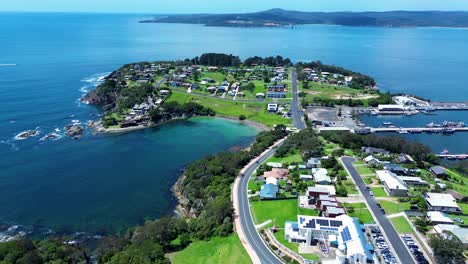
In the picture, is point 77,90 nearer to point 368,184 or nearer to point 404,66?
point 368,184

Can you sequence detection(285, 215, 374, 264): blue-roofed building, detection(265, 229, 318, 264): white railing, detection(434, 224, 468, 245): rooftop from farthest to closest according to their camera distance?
detection(434, 224, 468, 245): rooftop < detection(265, 229, 318, 264): white railing < detection(285, 215, 374, 264): blue-roofed building

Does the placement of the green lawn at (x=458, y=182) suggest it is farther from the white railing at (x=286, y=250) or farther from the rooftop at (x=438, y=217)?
the white railing at (x=286, y=250)

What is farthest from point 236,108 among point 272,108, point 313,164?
point 313,164

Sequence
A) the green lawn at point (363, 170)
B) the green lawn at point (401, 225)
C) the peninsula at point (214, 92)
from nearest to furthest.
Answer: the green lawn at point (401, 225) < the green lawn at point (363, 170) < the peninsula at point (214, 92)

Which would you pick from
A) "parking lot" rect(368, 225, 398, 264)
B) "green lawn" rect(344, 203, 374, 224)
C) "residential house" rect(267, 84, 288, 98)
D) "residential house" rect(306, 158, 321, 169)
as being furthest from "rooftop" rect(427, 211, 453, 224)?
"residential house" rect(267, 84, 288, 98)

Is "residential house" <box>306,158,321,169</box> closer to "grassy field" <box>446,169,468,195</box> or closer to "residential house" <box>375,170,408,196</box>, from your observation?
"residential house" <box>375,170,408,196</box>

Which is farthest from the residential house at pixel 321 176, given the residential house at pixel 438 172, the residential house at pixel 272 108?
the residential house at pixel 272 108
